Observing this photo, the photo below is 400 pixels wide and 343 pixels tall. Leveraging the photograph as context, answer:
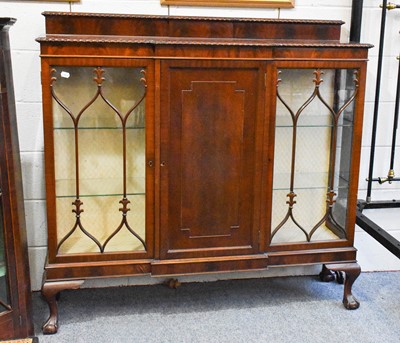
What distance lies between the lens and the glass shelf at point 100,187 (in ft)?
6.48

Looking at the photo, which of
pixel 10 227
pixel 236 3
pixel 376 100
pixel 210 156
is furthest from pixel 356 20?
pixel 10 227

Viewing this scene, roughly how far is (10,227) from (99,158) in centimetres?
39

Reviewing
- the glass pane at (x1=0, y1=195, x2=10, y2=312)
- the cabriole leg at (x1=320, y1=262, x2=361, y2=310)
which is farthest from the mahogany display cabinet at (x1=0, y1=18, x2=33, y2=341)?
the cabriole leg at (x1=320, y1=262, x2=361, y2=310)

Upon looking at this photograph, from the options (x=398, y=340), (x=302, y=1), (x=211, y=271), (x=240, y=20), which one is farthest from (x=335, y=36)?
(x=398, y=340)

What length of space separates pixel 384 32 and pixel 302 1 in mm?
388

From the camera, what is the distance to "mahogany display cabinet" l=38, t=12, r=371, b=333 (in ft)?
6.21

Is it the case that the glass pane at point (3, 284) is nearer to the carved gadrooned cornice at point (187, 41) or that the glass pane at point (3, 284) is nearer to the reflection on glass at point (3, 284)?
the reflection on glass at point (3, 284)

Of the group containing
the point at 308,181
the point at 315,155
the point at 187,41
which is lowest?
the point at 308,181

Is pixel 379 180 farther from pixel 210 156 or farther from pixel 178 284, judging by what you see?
pixel 178 284

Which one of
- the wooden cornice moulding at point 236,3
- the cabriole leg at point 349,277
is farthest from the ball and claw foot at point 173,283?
the wooden cornice moulding at point 236,3

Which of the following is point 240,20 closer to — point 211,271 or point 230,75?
point 230,75

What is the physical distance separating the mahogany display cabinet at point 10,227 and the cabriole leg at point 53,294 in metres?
0.09

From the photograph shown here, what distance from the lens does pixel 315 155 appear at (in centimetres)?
214

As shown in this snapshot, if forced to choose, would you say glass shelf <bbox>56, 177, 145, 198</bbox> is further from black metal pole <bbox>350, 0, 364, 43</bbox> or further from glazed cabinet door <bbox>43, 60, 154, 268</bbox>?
black metal pole <bbox>350, 0, 364, 43</bbox>
